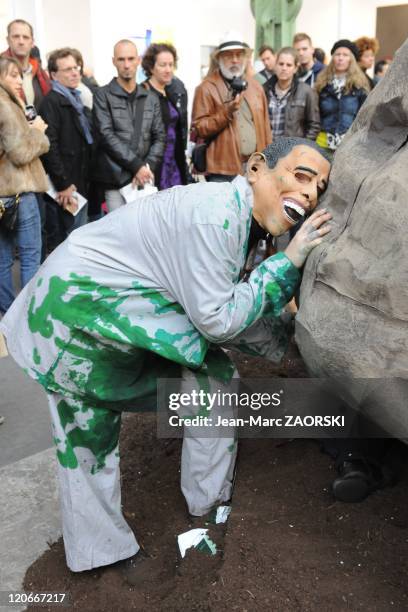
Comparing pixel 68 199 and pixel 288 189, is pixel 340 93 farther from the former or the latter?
pixel 288 189

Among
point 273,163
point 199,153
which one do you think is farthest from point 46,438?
point 199,153

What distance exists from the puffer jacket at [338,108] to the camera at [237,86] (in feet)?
4.01

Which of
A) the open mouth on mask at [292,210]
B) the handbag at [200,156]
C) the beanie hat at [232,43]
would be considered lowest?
the handbag at [200,156]

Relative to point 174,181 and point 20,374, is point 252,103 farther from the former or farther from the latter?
point 20,374

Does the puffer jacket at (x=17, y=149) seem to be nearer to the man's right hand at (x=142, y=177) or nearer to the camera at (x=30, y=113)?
the camera at (x=30, y=113)

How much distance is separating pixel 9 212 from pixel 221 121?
1.61 m

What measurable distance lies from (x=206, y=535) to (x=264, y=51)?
6852 millimetres

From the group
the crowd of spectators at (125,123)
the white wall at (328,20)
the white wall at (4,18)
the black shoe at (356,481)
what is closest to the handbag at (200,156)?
the crowd of spectators at (125,123)

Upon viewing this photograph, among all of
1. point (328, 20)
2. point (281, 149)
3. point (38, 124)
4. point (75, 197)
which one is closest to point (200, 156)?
point (75, 197)

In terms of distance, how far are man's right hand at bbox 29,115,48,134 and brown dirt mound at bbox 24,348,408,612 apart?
9.41 feet

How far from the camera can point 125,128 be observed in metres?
5.00

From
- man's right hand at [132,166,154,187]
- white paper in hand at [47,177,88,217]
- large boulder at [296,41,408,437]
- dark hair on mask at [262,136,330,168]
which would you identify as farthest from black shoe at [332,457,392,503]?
white paper in hand at [47,177,88,217]

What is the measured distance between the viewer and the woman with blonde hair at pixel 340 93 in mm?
5438

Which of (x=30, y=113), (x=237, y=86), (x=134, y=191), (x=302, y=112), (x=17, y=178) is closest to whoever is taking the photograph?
(x=17, y=178)
